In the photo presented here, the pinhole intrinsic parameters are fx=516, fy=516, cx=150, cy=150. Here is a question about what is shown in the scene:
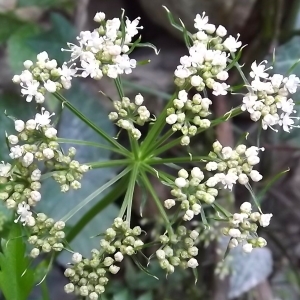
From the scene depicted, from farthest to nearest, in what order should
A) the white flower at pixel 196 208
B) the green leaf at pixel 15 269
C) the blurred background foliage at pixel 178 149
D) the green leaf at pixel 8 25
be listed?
the green leaf at pixel 8 25 → the blurred background foliage at pixel 178 149 → the green leaf at pixel 15 269 → the white flower at pixel 196 208

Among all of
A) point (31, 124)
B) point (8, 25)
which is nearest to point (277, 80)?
point (31, 124)

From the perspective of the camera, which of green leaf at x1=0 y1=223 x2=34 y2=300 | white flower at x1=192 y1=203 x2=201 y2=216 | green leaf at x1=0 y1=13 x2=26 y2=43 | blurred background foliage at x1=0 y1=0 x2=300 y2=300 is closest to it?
white flower at x1=192 y1=203 x2=201 y2=216

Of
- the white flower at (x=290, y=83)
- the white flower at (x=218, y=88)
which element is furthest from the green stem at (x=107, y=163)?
the white flower at (x=290, y=83)

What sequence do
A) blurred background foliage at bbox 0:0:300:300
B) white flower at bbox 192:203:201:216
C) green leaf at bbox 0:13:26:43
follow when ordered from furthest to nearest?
green leaf at bbox 0:13:26:43, blurred background foliage at bbox 0:0:300:300, white flower at bbox 192:203:201:216

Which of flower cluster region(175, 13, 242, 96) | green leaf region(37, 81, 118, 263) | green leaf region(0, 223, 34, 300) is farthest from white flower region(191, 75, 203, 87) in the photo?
green leaf region(37, 81, 118, 263)

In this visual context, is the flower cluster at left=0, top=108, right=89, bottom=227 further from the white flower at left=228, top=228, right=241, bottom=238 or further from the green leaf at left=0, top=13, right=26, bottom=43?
the green leaf at left=0, top=13, right=26, bottom=43

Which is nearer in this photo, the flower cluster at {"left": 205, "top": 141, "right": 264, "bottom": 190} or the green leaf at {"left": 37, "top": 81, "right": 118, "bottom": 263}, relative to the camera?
the flower cluster at {"left": 205, "top": 141, "right": 264, "bottom": 190}

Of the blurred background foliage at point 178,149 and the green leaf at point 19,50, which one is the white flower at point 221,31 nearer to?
the blurred background foliage at point 178,149
